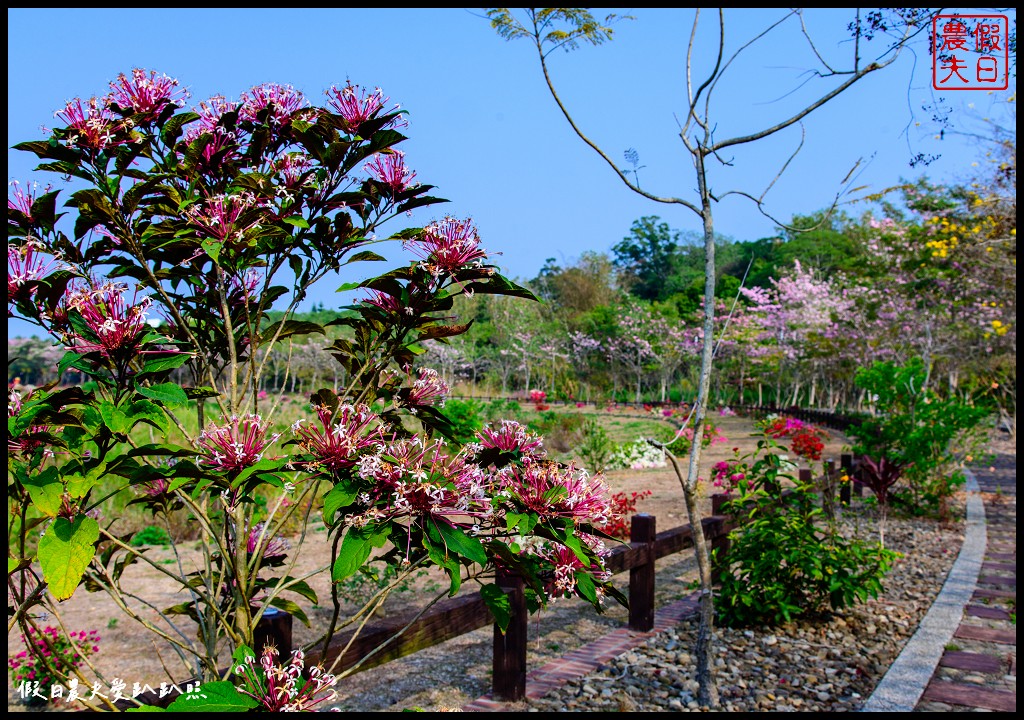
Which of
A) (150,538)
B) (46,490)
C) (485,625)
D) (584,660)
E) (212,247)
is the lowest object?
(150,538)

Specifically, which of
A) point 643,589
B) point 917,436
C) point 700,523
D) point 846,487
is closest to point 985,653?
point 643,589

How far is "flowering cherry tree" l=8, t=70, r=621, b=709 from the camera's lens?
149cm

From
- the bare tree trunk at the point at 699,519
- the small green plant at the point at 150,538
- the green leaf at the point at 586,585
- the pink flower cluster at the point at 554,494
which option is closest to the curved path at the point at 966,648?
the bare tree trunk at the point at 699,519

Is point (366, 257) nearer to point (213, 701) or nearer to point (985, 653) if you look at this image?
point (213, 701)

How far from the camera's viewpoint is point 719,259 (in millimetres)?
55781

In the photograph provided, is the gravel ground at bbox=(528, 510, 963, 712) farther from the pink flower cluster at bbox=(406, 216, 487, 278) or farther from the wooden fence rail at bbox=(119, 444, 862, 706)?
the pink flower cluster at bbox=(406, 216, 487, 278)

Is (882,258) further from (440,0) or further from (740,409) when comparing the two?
(440,0)

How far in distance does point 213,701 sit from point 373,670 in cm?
283

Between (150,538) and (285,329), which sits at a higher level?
(285,329)

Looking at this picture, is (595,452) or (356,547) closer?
(356,547)

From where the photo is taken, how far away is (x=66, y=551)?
4.82 feet

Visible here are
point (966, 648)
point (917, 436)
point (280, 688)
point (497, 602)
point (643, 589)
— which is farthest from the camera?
point (917, 436)

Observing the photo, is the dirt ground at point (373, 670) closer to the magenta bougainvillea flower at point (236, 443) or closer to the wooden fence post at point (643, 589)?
the wooden fence post at point (643, 589)

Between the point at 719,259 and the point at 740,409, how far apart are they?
33176 millimetres
